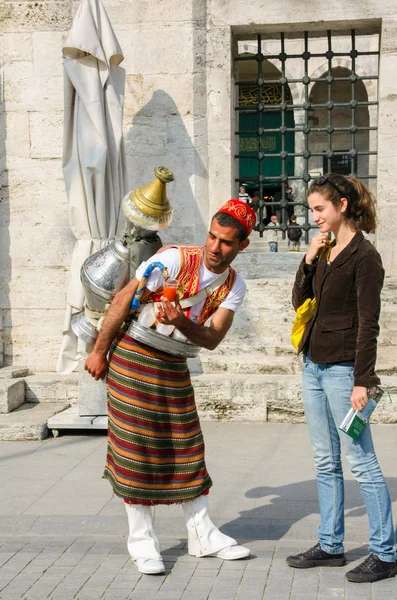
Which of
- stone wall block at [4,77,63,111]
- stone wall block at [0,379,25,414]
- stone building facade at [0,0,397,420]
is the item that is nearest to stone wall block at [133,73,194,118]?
stone building facade at [0,0,397,420]

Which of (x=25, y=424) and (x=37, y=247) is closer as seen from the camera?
(x=25, y=424)

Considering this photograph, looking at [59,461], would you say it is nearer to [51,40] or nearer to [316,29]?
[51,40]

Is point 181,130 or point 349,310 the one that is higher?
point 181,130

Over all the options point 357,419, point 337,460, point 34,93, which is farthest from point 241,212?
point 34,93

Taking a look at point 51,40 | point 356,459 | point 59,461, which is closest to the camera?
point 356,459

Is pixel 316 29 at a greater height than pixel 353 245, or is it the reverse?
pixel 316 29

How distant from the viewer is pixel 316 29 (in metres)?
8.42

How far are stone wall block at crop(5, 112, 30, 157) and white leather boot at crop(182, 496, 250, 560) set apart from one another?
15.8 ft

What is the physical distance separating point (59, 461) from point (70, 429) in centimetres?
79

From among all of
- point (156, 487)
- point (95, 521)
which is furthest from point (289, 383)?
point (156, 487)

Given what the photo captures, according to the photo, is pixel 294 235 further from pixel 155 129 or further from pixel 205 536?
pixel 205 536

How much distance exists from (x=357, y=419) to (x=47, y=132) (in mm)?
5183

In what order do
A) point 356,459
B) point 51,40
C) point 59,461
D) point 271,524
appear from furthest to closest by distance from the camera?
1. point 51,40
2. point 59,461
3. point 271,524
4. point 356,459

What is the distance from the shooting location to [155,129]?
8.34m
